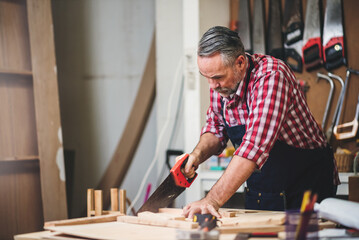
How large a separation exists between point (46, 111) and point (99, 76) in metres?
1.07

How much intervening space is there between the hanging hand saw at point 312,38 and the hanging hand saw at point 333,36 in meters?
0.05

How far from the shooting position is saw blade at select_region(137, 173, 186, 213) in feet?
6.13

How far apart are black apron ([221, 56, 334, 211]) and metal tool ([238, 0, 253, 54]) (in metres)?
1.47

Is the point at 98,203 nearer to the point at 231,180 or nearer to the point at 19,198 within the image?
the point at 231,180

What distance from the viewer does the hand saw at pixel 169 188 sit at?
1.88 meters

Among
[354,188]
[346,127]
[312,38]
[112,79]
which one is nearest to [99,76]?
[112,79]

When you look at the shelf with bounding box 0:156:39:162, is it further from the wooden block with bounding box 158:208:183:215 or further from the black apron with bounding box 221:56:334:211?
the black apron with bounding box 221:56:334:211

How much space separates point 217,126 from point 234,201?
117cm

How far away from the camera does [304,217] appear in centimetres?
113

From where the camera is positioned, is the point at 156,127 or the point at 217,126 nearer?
the point at 217,126

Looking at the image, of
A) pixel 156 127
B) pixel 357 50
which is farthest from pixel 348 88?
pixel 156 127

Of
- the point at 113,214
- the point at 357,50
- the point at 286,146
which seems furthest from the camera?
the point at 357,50

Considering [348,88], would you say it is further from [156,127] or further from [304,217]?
[304,217]

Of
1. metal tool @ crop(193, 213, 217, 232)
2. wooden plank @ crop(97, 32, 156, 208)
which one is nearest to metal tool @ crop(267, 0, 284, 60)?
wooden plank @ crop(97, 32, 156, 208)
